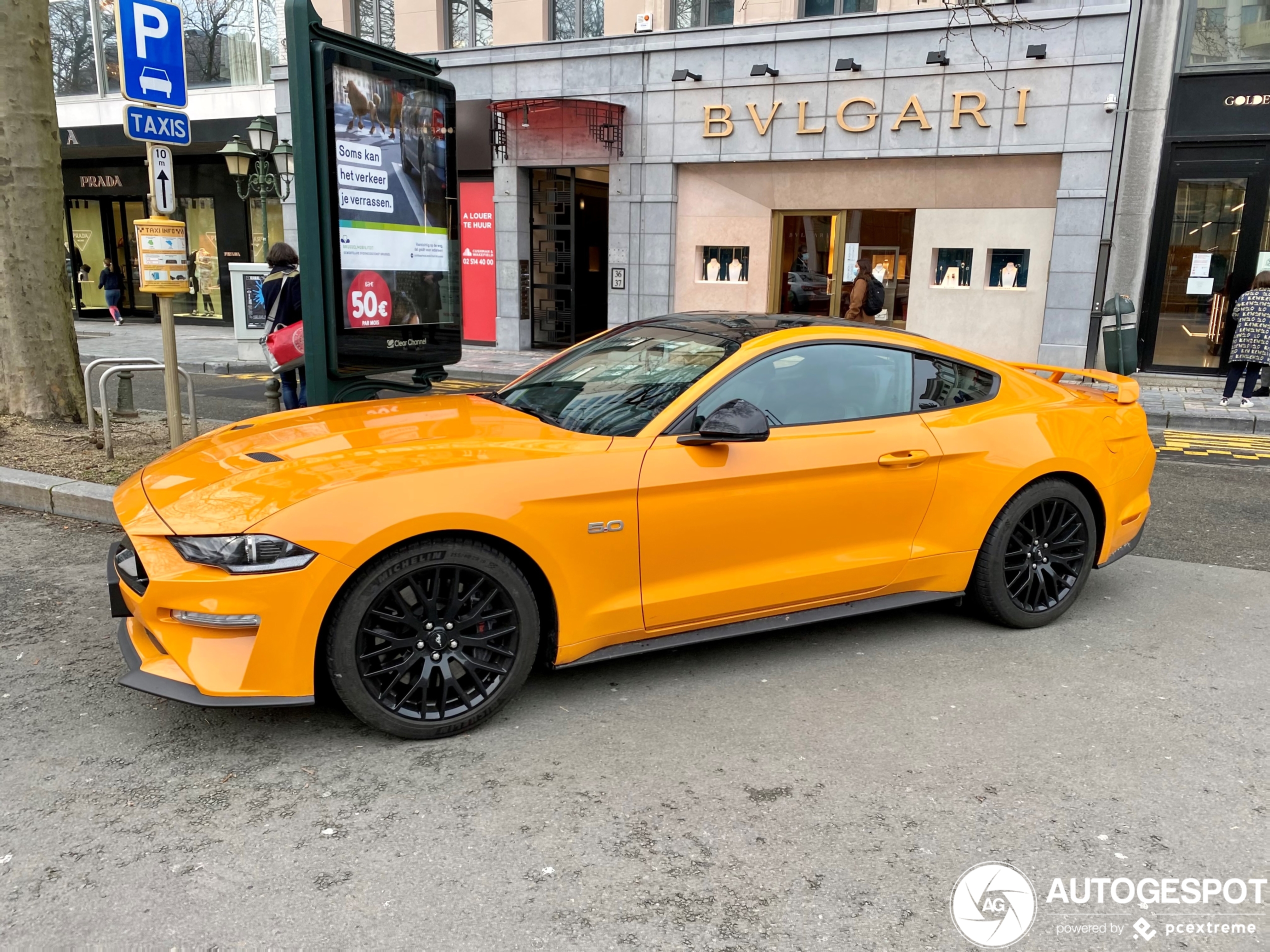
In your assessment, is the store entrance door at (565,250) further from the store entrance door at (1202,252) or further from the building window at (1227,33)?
the building window at (1227,33)

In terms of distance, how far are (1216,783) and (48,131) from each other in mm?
9108

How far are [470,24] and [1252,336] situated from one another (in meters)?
14.9

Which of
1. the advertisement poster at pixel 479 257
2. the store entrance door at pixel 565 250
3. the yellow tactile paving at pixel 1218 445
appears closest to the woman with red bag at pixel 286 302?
the yellow tactile paving at pixel 1218 445

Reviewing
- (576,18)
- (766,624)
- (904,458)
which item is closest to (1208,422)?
(904,458)

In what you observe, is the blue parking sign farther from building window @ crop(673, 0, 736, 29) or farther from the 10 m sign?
building window @ crop(673, 0, 736, 29)

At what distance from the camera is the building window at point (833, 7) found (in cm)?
1558

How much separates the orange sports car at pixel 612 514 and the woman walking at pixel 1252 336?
876cm

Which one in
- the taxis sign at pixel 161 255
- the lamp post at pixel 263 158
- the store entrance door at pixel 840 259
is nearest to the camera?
the taxis sign at pixel 161 255

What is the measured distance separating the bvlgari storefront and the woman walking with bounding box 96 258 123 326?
11410 millimetres

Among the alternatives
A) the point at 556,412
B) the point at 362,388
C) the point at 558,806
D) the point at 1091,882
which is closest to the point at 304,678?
the point at 558,806

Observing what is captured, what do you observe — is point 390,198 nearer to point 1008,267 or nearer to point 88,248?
point 1008,267

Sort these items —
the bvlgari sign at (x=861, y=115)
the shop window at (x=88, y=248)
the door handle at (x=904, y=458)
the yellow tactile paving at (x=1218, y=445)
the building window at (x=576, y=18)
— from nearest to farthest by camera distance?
the door handle at (x=904, y=458) → the yellow tactile paving at (x=1218, y=445) → the bvlgari sign at (x=861, y=115) → the building window at (x=576, y=18) → the shop window at (x=88, y=248)

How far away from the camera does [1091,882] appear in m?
2.71

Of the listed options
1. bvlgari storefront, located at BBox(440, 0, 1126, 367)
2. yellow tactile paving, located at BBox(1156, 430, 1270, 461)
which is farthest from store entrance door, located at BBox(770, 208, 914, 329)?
yellow tactile paving, located at BBox(1156, 430, 1270, 461)
